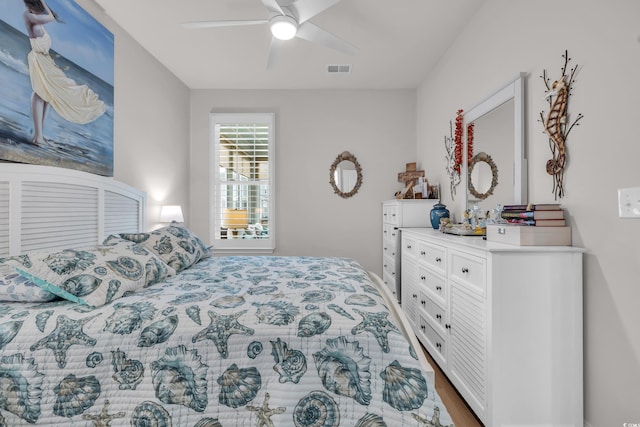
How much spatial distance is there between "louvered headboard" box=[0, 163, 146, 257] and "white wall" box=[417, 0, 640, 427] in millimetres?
2816

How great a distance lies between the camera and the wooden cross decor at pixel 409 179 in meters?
3.66

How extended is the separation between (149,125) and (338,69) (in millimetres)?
2151

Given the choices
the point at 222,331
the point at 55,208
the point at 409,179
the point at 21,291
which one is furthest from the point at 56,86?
the point at 409,179

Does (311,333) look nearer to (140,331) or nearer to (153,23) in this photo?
(140,331)

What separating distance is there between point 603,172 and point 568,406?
112 centimetres

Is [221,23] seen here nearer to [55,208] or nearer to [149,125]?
[149,125]

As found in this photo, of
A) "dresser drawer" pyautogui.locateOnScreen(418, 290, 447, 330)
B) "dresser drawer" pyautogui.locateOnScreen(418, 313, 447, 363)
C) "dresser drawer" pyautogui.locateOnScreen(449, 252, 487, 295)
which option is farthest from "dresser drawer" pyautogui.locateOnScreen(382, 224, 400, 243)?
"dresser drawer" pyautogui.locateOnScreen(449, 252, 487, 295)

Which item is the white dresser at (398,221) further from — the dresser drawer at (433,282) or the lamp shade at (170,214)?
the lamp shade at (170,214)

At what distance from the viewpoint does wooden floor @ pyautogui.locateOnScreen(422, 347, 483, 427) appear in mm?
1706

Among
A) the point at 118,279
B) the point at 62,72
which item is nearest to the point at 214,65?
the point at 62,72

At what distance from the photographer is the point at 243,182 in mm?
4152

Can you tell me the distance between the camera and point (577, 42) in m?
1.53

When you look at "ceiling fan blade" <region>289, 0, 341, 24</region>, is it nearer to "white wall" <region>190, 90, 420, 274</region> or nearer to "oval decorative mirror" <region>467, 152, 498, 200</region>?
"oval decorative mirror" <region>467, 152, 498, 200</region>

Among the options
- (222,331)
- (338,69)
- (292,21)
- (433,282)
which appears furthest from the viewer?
(338,69)
